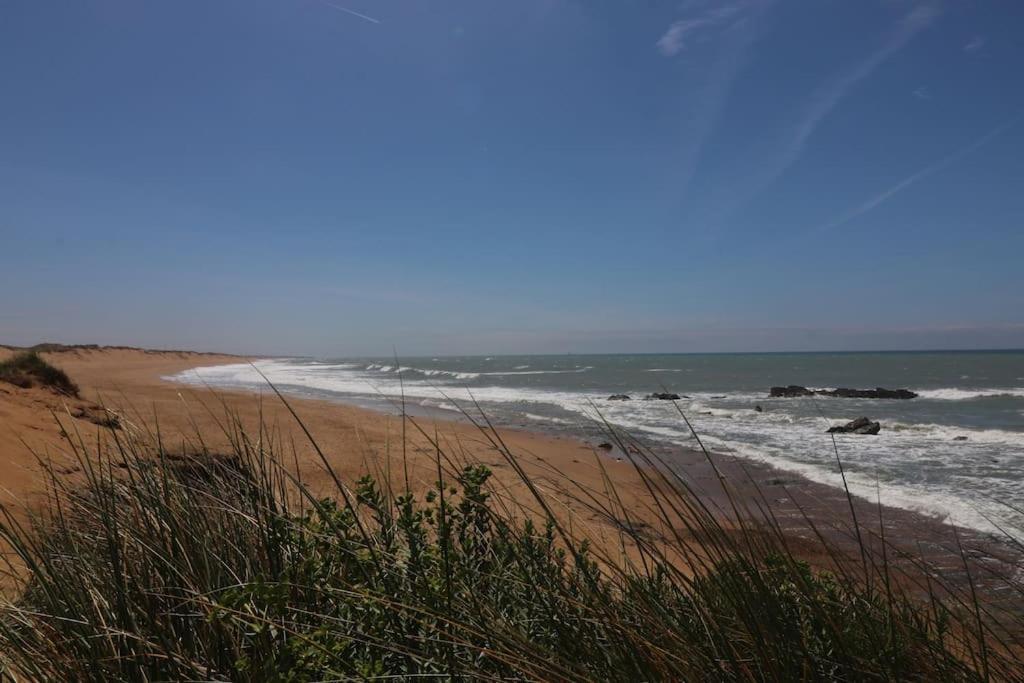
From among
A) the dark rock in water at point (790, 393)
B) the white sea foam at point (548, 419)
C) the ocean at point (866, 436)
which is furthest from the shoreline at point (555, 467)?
the dark rock in water at point (790, 393)

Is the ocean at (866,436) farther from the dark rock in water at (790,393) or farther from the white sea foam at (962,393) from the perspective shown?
the dark rock in water at (790,393)

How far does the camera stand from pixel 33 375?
13219 millimetres

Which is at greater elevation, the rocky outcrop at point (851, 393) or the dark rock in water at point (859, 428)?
the dark rock in water at point (859, 428)

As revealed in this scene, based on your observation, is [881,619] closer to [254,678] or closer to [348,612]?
[348,612]

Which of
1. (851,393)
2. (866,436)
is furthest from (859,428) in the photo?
(851,393)

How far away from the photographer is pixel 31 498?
528cm

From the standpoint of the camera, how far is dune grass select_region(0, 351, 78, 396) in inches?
491

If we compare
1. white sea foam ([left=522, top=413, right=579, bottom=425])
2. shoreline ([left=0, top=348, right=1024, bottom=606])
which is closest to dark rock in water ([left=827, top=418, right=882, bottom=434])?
shoreline ([left=0, top=348, right=1024, bottom=606])

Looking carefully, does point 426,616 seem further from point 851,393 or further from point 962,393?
point 962,393

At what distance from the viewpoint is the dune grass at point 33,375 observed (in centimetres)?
1247

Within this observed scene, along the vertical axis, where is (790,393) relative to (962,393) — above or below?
above

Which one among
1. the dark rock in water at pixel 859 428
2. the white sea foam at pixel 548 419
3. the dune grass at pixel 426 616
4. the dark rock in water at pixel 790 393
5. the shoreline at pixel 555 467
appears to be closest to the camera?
the dune grass at pixel 426 616

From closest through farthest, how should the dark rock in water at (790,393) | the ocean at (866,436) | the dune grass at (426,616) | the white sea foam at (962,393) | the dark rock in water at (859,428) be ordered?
the dune grass at (426,616), the ocean at (866,436), the dark rock in water at (859,428), the white sea foam at (962,393), the dark rock in water at (790,393)

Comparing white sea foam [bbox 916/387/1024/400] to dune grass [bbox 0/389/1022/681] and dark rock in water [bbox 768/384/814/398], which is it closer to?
dark rock in water [bbox 768/384/814/398]
